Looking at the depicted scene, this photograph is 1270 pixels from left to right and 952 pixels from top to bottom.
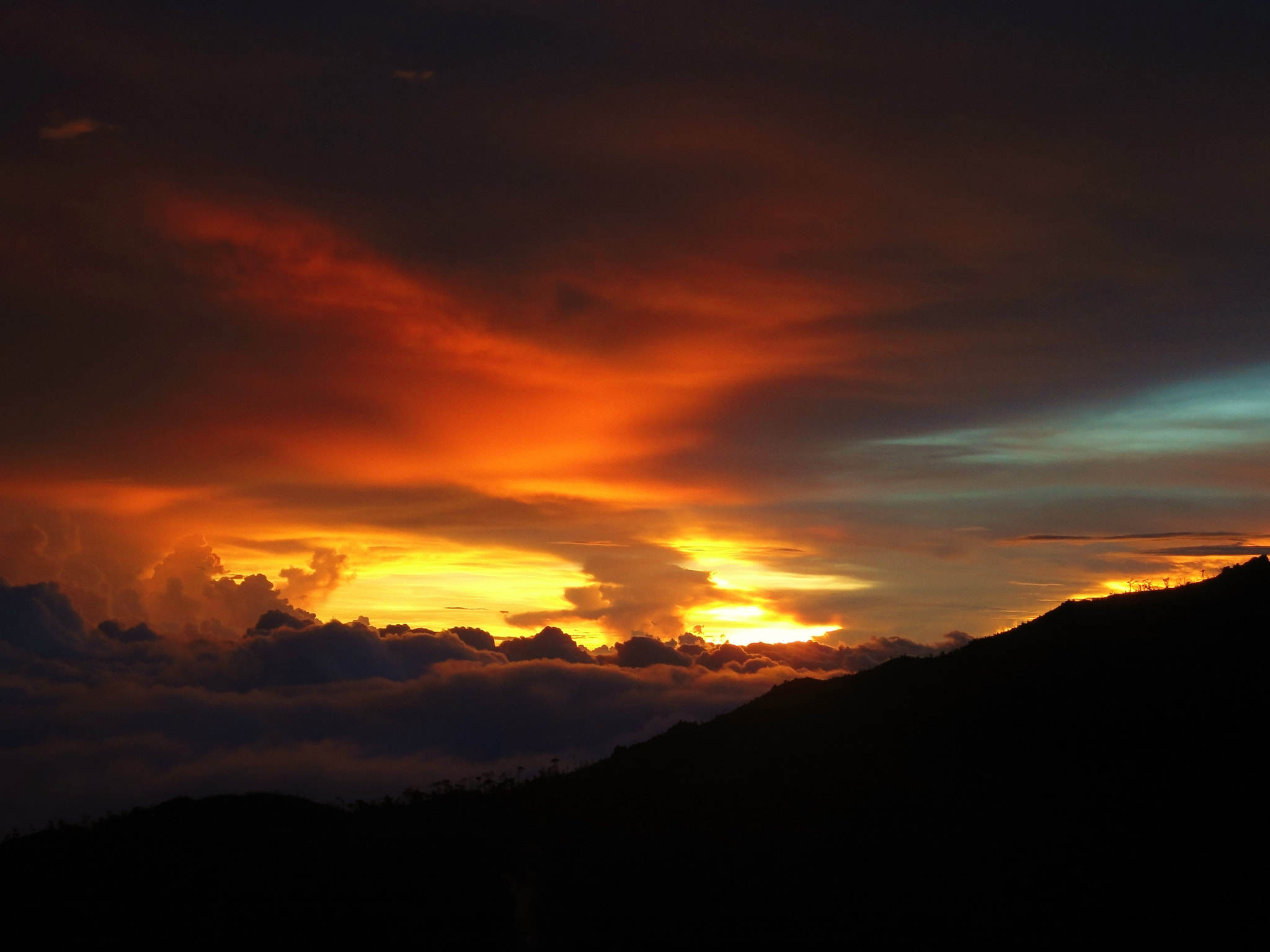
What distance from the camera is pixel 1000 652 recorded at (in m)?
35.4

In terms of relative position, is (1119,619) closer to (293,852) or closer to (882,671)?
(882,671)

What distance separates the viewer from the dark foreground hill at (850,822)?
19297mm

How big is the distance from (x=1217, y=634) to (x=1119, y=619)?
12.8 feet

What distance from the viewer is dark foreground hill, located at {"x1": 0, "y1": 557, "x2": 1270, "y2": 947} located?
1930 centimetres

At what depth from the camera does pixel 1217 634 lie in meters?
31.9

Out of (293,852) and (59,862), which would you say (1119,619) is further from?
(59,862)

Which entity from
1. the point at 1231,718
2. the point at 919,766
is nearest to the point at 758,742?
the point at 919,766

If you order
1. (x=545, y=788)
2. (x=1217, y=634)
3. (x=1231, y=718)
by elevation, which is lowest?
(x=545, y=788)

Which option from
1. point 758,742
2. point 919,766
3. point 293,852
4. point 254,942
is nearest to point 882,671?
point 758,742

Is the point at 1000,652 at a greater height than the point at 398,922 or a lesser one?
greater

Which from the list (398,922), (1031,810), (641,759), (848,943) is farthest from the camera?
(641,759)

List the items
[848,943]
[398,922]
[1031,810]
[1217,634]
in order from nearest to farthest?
[848,943] → [398,922] → [1031,810] → [1217,634]

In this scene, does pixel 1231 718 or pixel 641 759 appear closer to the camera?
pixel 1231 718

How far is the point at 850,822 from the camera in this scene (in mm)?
23688
